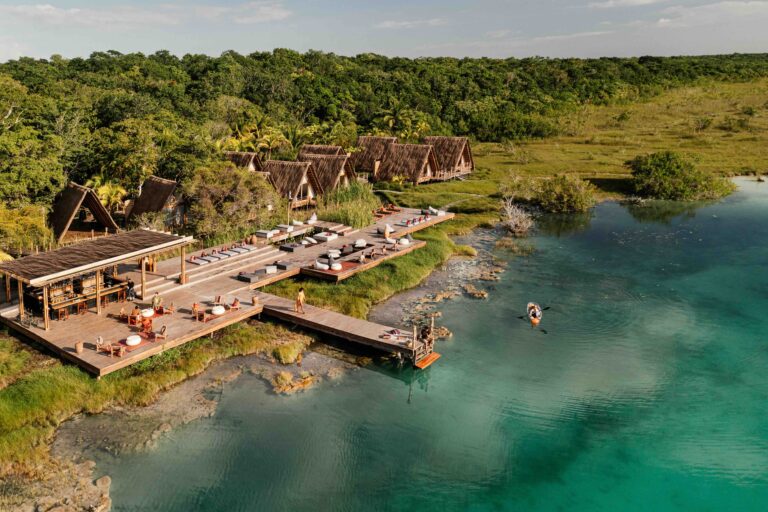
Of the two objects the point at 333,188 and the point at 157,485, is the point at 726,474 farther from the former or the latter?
the point at 333,188

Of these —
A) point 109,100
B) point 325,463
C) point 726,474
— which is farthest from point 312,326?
point 109,100

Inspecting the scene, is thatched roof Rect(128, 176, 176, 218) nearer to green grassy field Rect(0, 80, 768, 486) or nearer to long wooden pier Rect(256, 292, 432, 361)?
green grassy field Rect(0, 80, 768, 486)

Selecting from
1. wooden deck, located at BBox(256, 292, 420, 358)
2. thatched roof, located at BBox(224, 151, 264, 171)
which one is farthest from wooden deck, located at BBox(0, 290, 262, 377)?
thatched roof, located at BBox(224, 151, 264, 171)

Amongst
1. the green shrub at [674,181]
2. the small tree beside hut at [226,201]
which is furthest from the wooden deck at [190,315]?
the green shrub at [674,181]

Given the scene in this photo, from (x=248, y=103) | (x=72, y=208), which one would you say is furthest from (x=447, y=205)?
(x=248, y=103)

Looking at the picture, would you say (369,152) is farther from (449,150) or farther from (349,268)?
(349,268)

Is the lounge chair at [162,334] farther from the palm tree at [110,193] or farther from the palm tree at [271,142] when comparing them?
the palm tree at [271,142]
